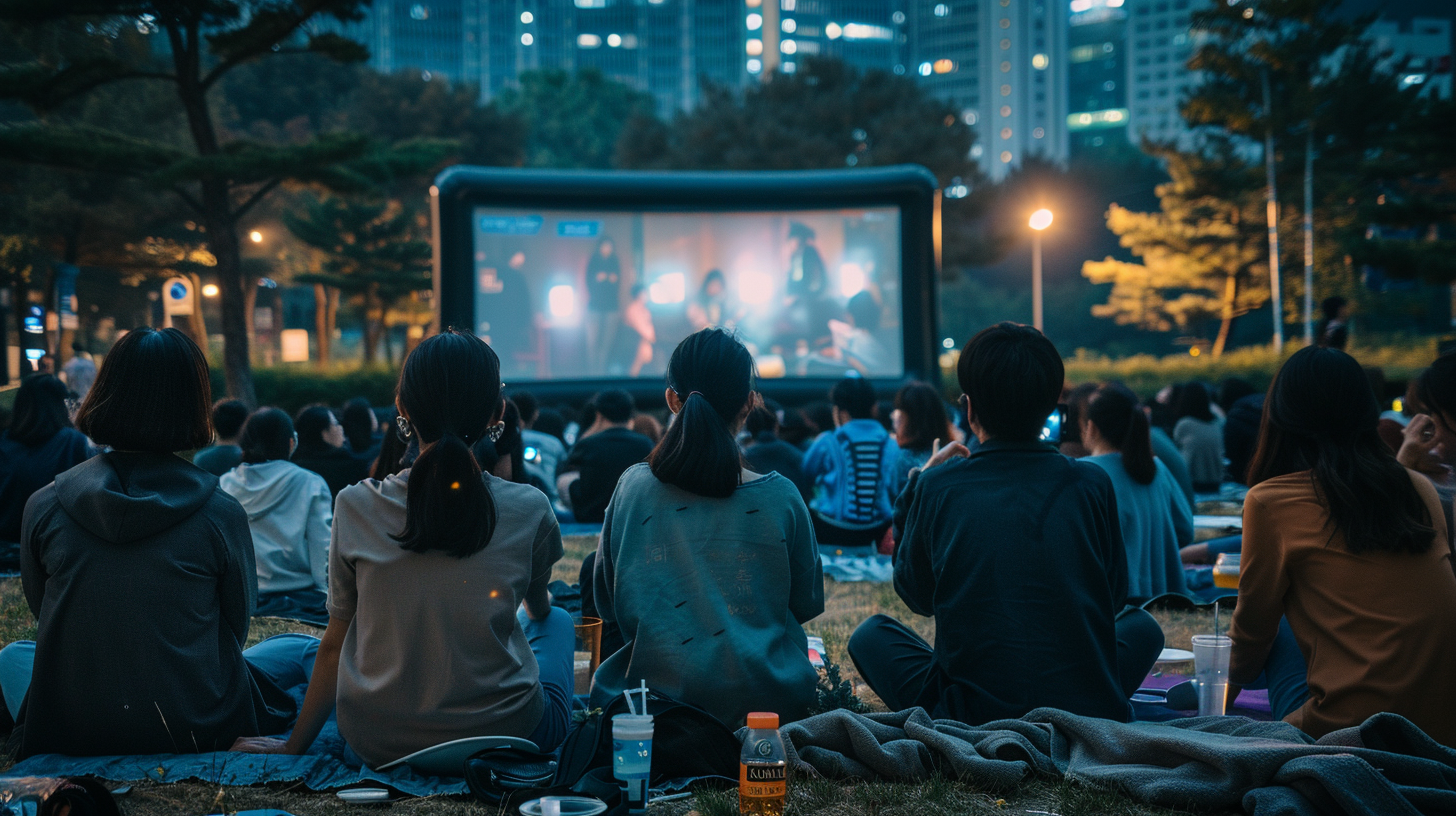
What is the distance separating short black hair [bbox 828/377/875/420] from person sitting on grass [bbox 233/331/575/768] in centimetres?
387

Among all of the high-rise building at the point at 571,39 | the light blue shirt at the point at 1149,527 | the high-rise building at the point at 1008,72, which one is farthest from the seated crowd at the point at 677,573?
the high-rise building at the point at 1008,72

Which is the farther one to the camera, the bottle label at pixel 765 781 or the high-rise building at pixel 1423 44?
the high-rise building at pixel 1423 44

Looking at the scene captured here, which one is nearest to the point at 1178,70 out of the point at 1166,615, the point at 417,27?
the point at 417,27

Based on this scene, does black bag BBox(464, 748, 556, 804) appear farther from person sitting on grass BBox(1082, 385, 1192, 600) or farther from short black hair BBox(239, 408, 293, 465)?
person sitting on grass BBox(1082, 385, 1192, 600)

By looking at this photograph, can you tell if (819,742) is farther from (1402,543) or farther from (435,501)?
(1402,543)

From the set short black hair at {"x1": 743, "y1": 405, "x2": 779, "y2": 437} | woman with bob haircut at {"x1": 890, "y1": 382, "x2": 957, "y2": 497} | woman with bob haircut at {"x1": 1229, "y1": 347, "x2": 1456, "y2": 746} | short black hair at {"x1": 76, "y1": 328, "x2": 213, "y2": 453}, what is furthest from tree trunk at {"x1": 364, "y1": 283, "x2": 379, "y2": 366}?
woman with bob haircut at {"x1": 1229, "y1": 347, "x2": 1456, "y2": 746}

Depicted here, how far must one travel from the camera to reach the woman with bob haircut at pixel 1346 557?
2.40 metres

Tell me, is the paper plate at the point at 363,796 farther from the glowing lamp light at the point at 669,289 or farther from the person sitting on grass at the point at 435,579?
the glowing lamp light at the point at 669,289

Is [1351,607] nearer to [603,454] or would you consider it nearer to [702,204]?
[603,454]

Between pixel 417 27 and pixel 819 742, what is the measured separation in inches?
4249

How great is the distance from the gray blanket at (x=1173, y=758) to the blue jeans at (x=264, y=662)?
4.92 feet

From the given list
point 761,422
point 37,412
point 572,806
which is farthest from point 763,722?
point 37,412

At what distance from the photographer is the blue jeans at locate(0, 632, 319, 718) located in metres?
2.88

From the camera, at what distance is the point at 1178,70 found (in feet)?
335
